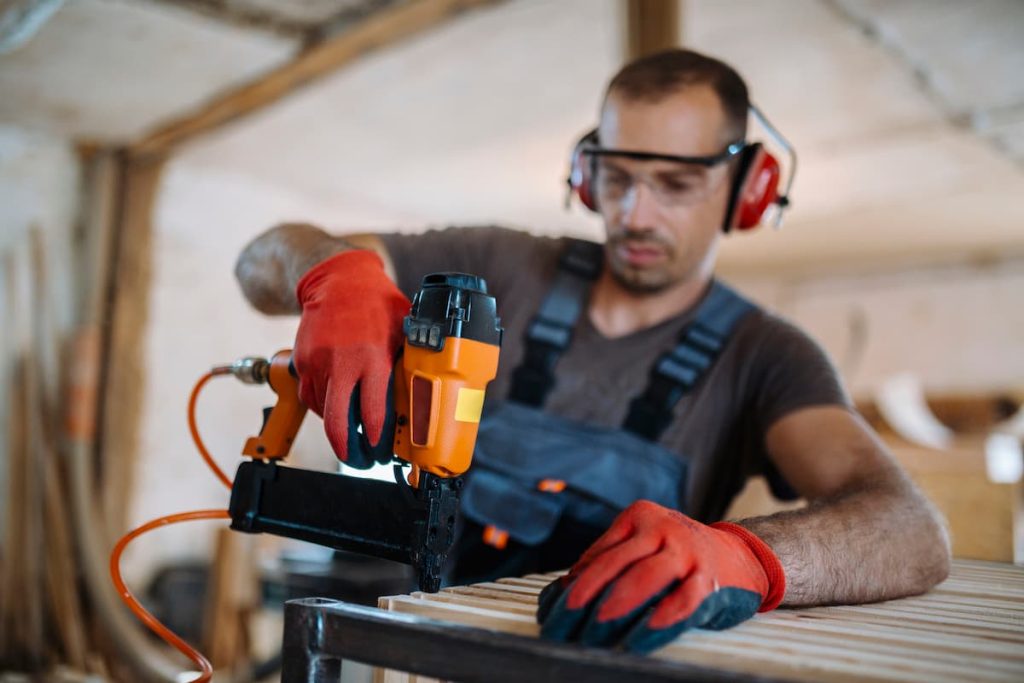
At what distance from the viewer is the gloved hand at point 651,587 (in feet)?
2.67

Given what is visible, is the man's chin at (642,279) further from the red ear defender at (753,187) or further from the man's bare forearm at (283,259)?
the man's bare forearm at (283,259)

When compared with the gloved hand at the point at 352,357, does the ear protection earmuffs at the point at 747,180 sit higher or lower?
higher

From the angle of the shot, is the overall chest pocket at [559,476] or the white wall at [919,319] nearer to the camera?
the overall chest pocket at [559,476]

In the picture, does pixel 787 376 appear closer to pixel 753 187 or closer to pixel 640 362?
pixel 640 362

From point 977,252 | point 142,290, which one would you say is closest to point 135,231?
point 142,290

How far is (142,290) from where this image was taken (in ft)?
16.2

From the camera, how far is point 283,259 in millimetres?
1607

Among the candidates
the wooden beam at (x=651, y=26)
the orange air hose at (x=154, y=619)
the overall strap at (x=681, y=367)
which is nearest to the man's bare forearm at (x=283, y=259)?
the orange air hose at (x=154, y=619)

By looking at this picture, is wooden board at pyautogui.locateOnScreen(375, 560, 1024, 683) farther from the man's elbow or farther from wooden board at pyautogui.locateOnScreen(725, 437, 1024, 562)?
wooden board at pyautogui.locateOnScreen(725, 437, 1024, 562)

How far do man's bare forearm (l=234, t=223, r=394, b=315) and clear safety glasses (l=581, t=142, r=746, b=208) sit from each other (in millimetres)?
500

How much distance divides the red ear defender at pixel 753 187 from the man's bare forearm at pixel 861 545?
0.68 m

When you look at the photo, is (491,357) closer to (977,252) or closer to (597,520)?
(597,520)

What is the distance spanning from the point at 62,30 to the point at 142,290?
71.8 inches

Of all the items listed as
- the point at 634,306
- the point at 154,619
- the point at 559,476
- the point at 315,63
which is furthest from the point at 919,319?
the point at 154,619
